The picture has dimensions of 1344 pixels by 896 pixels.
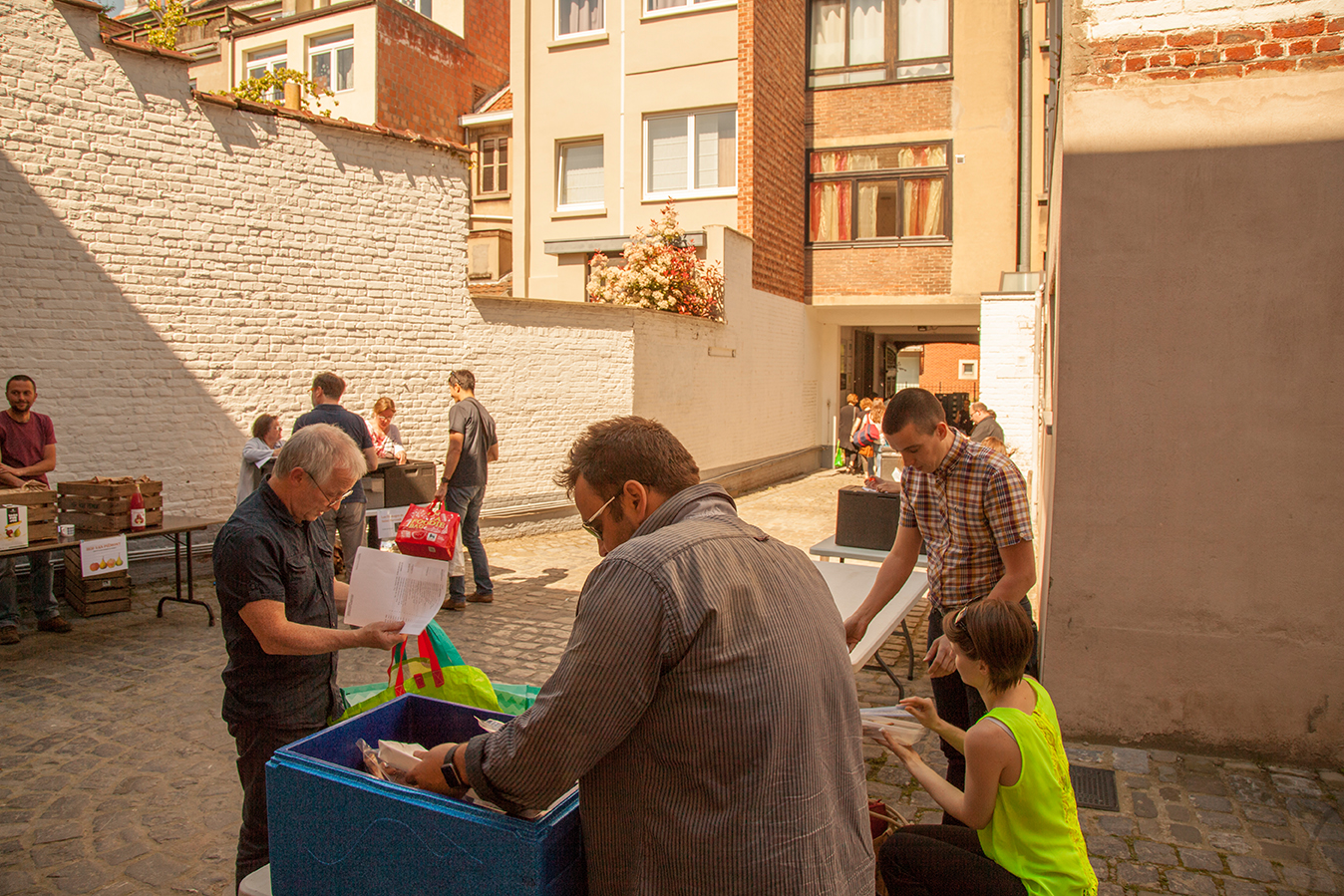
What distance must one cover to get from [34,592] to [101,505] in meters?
0.83

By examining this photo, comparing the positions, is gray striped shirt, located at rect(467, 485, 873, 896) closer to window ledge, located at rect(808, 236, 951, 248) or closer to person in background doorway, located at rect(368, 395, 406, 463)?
person in background doorway, located at rect(368, 395, 406, 463)

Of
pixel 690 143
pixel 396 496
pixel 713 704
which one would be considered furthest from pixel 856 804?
pixel 690 143

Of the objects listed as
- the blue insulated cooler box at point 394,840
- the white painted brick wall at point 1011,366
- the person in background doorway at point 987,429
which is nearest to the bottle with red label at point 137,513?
the blue insulated cooler box at point 394,840

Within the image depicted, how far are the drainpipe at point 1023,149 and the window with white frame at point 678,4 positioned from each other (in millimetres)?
5400

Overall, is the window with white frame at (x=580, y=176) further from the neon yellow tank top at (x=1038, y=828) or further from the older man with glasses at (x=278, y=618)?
the neon yellow tank top at (x=1038, y=828)

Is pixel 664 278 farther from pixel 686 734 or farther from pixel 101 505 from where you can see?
pixel 686 734

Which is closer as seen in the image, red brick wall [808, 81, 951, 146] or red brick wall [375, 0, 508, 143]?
red brick wall [808, 81, 951, 146]

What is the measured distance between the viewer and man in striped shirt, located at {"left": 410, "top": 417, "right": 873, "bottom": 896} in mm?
1647

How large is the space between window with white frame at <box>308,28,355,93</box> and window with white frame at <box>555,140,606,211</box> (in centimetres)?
595

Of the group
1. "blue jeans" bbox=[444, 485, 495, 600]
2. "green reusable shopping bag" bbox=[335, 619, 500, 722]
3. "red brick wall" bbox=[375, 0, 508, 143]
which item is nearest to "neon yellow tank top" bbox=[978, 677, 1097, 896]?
"green reusable shopping bag" bbox=[335, 619, 500, 722]

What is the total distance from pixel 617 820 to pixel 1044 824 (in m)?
1.35

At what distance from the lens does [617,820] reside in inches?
68.7

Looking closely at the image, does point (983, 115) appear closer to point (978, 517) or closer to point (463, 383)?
point (463, 383)

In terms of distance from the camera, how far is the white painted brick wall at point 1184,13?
4578 mm
